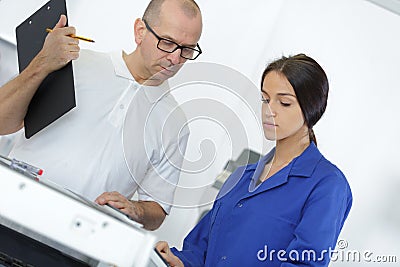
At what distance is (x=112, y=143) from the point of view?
1.91m

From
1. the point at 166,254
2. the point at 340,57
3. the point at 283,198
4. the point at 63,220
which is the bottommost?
the point at 166,254

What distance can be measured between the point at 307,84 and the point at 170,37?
1.22 feet

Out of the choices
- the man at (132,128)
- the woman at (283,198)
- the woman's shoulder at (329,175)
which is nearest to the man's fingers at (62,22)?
the man at (132,128)

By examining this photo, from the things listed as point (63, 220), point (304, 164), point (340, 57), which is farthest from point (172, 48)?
point (340, 57)

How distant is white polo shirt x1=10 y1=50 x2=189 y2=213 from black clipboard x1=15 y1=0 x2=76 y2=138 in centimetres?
12

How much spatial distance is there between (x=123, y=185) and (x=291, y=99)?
0.55 m

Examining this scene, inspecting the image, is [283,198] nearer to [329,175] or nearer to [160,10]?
[329,175]

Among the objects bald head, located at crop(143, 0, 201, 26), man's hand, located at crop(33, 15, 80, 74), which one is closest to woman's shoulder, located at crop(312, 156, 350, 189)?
bald head, located at crop(143, 0, 201, 26)

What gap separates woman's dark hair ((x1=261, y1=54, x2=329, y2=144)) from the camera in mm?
1712

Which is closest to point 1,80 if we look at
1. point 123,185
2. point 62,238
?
point 123,185

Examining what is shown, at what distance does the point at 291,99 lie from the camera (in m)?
1.71

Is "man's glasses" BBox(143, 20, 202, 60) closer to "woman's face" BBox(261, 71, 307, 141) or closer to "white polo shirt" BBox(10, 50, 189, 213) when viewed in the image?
"white polo shirt" BBox(10, 50, 189, 213)

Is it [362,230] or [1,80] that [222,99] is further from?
[362,230]

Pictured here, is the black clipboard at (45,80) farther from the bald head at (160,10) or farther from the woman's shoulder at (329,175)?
the woman's shoulder at (329,175)
